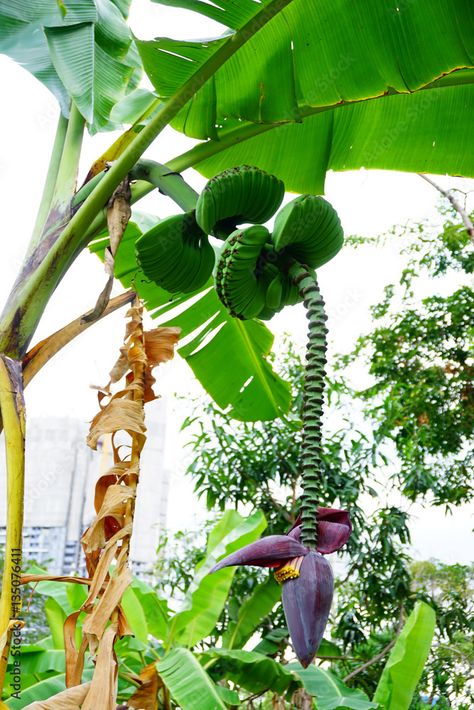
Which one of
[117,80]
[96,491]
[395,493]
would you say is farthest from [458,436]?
[96,491]

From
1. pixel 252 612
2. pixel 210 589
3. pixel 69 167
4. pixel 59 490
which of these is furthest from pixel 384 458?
pixel 59 490

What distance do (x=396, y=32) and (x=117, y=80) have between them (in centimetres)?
58

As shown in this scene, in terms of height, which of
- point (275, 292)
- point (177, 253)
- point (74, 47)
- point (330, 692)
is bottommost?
point (330, 692)

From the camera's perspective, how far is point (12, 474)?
2.55 ft

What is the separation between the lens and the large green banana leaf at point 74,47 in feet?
3.80

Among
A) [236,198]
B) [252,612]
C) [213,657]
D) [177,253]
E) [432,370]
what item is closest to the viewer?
[236,198]

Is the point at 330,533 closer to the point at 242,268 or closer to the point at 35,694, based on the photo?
the point at 242,268

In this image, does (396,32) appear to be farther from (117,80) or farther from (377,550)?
(377,550)

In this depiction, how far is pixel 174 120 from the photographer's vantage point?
101 centimetres

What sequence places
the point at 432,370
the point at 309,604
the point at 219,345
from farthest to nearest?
the point at 432,370, the point at 219,345, the point at 309,604

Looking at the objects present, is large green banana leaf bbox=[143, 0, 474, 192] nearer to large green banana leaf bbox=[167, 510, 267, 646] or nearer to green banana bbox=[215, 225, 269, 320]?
green banana bbox=[215, 225, 269, 320]

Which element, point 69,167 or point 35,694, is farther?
point 35,694

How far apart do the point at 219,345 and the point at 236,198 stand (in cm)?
86

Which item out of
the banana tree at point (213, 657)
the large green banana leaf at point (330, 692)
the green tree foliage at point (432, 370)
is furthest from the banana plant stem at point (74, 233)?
the green tree foliage at point (432, 370)
